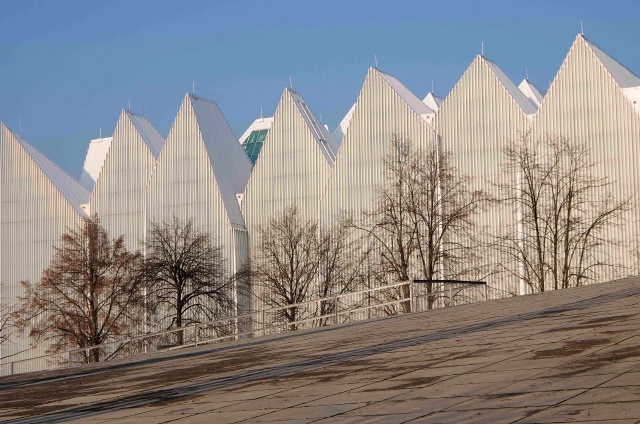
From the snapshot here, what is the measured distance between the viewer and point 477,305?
28.5 m

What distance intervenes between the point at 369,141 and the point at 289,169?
4915mm

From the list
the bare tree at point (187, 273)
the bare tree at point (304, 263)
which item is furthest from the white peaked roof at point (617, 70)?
the bare tree at point (187, 273)

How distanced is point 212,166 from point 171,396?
147ft

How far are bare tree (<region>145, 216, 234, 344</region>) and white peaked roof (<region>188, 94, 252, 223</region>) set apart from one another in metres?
2.48

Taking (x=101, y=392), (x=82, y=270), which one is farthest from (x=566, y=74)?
(x=101, y=392)

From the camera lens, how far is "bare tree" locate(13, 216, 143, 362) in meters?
50.2

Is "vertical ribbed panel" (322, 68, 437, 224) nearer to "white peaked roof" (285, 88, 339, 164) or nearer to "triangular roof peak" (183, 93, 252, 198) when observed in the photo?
"white peaked roof" (285, 88, 339, 164)

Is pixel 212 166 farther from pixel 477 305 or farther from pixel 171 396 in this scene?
pixel 171 396

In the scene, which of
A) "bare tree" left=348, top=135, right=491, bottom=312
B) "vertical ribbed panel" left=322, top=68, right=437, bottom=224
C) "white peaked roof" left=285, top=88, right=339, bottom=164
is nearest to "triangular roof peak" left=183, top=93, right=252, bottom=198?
"white peaked roof" left=285, top=88, right=339, bottom=164

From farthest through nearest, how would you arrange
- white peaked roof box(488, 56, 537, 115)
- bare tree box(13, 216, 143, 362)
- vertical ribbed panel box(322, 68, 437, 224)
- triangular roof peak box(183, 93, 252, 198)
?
triangular roof peak box(183, 93, 252, 198)
vertical ribbed panel box(322, 68, 437, 224)
white peaked roof box(488, 56, 537, 115)
bare tree box(13, 216, 143, 362)

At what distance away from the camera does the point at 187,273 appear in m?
50.0

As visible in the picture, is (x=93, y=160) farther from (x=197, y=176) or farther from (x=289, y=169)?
(x=289, y=169)

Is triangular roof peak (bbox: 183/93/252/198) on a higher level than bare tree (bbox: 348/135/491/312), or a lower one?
higher

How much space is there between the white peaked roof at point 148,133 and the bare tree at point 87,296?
8.00 m
